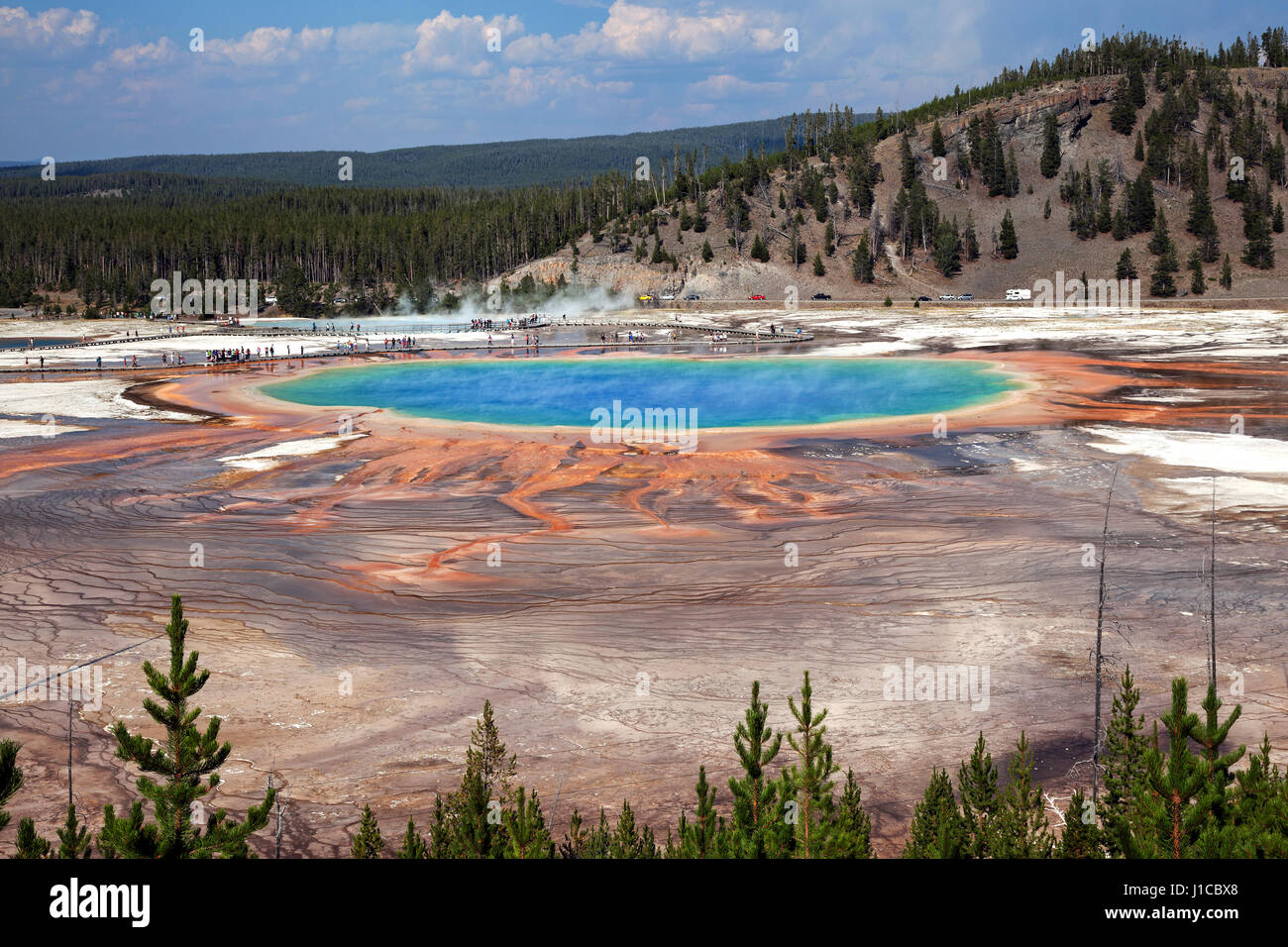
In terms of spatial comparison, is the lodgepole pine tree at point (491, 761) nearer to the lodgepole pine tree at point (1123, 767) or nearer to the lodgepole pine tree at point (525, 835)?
the lodgepole pine tree at point (525, 835)

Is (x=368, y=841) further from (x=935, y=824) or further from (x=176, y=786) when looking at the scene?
(x=935, y=824)

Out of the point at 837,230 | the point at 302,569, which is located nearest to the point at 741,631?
the point at 302,569

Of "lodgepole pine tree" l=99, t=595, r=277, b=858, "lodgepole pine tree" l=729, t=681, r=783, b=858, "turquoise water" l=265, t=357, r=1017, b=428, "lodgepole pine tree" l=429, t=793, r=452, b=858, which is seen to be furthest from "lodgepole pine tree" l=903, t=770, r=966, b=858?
A: "turquoise water" l=265, t=357, r=1017, b=428

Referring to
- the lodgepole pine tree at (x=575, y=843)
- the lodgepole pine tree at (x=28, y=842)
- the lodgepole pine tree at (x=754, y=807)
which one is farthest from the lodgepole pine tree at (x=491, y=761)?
the lodgepole pine tree at (x=28, y=842)

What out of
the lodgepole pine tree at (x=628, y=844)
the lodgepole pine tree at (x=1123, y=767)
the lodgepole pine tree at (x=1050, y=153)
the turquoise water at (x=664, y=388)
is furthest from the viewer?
the lodgepole pine tree at (x=1050, y=153)

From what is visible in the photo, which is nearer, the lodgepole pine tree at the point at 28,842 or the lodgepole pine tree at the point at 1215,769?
the lodgepole pine tree at the point at 28,842

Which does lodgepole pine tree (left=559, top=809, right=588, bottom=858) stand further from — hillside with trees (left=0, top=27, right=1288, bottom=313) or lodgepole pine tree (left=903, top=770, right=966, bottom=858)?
hillside with trees (left=0, top=27, right=1288, bottom=313)
